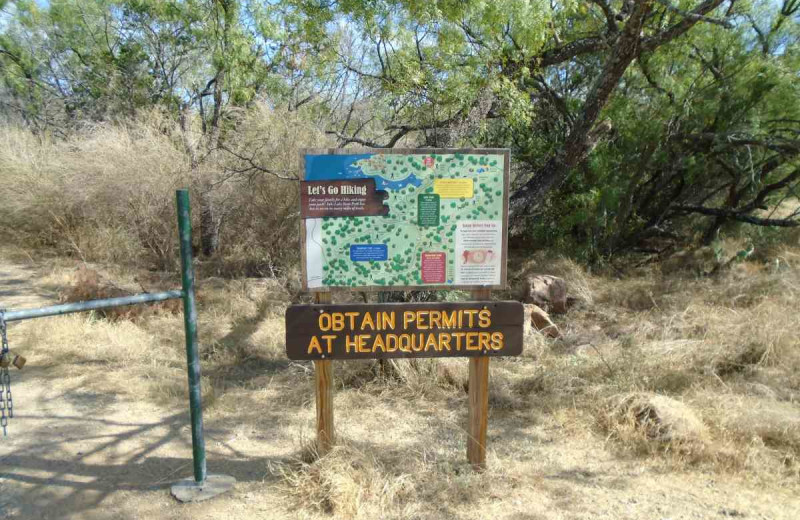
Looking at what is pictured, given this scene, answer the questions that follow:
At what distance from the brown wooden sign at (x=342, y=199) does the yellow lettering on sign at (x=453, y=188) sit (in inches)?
12.0

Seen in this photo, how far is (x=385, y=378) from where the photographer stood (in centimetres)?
494

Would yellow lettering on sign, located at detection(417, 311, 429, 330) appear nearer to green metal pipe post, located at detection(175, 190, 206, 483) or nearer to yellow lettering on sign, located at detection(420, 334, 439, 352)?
yellow lettering on sign, located at detection(420, 334, 439, 352)

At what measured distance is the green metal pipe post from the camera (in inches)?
Result: 123

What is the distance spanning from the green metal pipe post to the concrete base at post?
4cm

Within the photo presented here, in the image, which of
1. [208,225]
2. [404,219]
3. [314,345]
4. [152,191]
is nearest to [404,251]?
[404,219]

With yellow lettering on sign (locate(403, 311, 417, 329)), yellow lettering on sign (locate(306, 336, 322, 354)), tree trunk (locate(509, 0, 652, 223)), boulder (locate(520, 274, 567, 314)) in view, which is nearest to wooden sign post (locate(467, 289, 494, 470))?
yellow lettering on sign (locate(403, 311, 417, 329))

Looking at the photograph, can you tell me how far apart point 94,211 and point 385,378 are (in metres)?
7.69

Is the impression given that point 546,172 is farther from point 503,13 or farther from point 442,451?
point 442,451

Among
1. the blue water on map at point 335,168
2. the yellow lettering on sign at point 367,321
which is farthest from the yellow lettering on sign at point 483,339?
the blue water on map at point 335,168

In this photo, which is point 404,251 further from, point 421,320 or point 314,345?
point 314,345

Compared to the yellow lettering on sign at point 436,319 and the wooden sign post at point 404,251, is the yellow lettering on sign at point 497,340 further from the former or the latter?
the yellow lettering on sign at point 436,319

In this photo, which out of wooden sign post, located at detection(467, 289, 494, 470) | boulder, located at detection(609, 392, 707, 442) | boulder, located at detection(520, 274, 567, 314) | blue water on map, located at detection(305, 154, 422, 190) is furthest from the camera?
boulder, located at detection(520, 274, 567, 314)

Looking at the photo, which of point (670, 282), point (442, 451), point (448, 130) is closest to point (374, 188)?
point (442, 451)

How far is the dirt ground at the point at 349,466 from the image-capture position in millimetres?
3123
